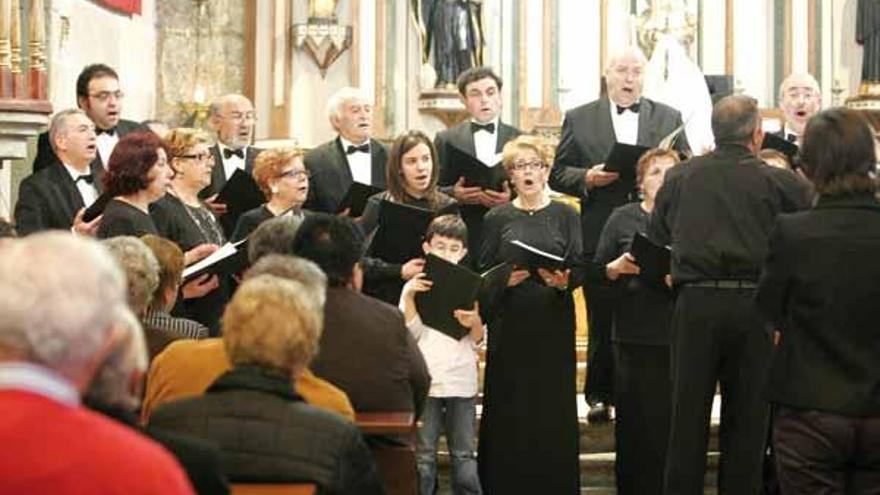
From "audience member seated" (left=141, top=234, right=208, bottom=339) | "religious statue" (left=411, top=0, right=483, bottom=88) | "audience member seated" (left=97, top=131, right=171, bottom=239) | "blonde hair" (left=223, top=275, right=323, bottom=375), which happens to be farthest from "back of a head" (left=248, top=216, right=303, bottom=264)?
"religious statue" (left=411, top=0, right=483, bottom=88)

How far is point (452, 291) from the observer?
6078 mm

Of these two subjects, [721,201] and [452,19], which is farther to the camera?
[452,19]

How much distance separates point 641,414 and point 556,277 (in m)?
0.62

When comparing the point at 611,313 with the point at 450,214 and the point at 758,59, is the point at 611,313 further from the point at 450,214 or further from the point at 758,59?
the point at 758,59

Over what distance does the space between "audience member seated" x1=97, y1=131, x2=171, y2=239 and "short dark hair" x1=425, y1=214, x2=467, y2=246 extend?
101 cm

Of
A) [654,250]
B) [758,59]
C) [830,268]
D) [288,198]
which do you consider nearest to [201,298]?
[288,198]

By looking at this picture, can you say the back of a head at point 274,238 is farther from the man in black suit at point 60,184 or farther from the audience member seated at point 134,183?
the man in black suit at point 60,184

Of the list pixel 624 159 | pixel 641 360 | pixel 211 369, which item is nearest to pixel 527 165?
A: pixel 624 159

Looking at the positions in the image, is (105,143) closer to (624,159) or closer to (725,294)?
(624,159)

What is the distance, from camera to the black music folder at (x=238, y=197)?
671 centimetres

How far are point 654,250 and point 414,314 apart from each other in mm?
874

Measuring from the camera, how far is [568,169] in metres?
7.28

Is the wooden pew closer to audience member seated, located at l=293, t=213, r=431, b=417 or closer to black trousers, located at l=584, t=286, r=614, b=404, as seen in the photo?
audience member seated, located at l=293, t=213, r=431, b=417

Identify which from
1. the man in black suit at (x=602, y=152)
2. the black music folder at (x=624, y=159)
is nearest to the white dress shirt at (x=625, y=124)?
the man in black suit at (x=602, y=152)
